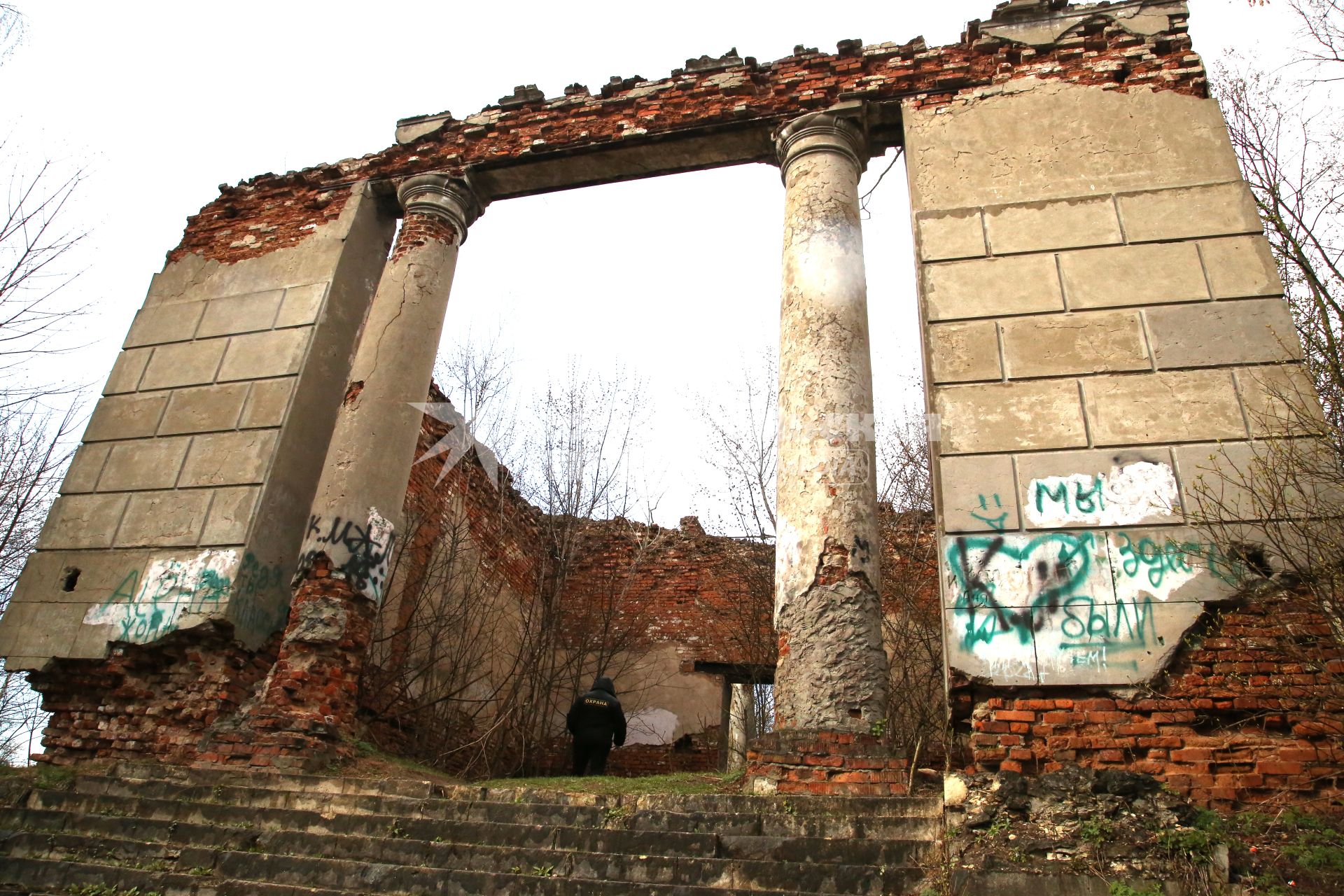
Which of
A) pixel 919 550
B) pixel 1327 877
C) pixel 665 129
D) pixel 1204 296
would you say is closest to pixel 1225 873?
pixel 1327 877

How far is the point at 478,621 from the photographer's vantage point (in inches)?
484

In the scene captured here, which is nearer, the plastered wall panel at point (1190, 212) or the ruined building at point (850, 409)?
the ruined building at point (850, 409)

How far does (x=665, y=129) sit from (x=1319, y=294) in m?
6.10

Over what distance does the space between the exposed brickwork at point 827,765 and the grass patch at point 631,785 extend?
36 cm

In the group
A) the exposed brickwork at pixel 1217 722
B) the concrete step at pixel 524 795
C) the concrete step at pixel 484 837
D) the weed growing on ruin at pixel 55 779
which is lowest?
the concrete step at pixel 484 837

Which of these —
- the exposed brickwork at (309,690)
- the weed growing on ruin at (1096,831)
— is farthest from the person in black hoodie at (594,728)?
the weed growing on ruin at (1096,831)

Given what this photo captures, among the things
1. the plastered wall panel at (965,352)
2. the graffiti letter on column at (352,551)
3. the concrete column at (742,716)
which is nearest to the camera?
the plastered wall panel at (965,352)

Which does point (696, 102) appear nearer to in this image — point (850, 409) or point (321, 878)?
point (850, 409)

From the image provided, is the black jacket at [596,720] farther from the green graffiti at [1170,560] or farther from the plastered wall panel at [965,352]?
the green graffiti at [1170,560]

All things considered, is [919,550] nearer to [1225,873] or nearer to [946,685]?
[946,685]

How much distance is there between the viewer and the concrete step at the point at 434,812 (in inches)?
168

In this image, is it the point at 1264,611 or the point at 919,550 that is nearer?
the point at 1264,611

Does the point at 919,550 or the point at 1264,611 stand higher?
the point at 919,550

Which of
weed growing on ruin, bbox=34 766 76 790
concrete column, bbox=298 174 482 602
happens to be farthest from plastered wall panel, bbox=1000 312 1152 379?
weed growing on ruin, bbox=34 766 76 790
